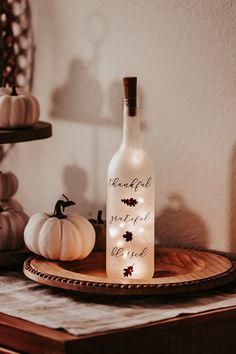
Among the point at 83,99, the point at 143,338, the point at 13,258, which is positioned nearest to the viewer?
the point at 143,338

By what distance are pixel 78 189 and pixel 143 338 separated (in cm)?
69

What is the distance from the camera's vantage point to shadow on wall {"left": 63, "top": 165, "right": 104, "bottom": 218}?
1.82 meters

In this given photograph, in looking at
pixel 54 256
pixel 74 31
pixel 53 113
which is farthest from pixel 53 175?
pixel 54 256

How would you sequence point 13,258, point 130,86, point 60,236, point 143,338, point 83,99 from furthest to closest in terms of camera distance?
point 83,99 < point 13,258 < point 60,236 < point 130,86 < point 143,338

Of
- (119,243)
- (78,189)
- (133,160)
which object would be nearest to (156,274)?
(119,243)

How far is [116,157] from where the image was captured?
55.5 inches

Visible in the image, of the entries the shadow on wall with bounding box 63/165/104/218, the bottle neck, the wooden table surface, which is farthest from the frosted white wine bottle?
the shadow on wall with bounding box 63/165/104/218

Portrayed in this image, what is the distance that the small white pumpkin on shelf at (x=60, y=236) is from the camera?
148 cm

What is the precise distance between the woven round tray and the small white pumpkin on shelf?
0.02m

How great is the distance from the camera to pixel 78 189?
1.85 metres

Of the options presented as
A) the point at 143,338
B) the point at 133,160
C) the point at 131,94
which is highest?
the point at 131,94

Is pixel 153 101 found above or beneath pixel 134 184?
above

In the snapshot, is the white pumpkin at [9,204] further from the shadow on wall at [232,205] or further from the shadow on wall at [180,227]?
the shadow on wall at [232,205]

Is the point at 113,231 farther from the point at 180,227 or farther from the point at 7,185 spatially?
the point at 7,185
